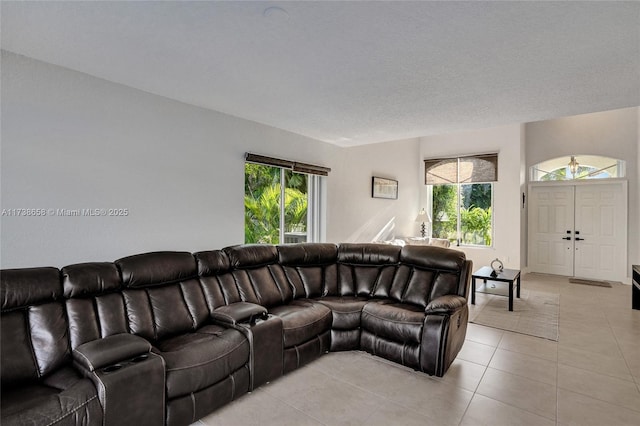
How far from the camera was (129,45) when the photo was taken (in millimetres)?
2215

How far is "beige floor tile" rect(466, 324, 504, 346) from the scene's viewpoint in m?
3.62

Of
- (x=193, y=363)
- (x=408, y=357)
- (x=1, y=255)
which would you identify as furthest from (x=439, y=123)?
(x=1, y=255)

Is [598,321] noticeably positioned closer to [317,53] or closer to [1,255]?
[317,53]

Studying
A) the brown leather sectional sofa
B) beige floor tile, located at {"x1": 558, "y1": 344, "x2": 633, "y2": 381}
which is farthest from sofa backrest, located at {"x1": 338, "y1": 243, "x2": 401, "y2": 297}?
beige floor tile, located at {"x1": 558, "y1": 344, "x2": 633, "y2": 381}

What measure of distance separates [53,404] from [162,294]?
3.70 feet

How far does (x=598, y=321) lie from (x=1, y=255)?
6366mm

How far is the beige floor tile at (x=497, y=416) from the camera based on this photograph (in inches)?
87.1

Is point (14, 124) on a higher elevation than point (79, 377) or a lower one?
higher

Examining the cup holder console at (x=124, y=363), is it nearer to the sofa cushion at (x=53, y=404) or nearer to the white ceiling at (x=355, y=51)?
the sofa cushion at (x=53, y=404)

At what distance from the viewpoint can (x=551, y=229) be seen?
24.0ft

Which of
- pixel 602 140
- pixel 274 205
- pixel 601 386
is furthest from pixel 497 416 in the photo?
pixel 602 140

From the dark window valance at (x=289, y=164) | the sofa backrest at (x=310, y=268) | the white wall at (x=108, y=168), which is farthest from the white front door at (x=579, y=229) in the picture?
the white wall at (x=108, y=168)

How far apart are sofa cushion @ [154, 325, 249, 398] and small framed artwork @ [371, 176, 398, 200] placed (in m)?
4.54

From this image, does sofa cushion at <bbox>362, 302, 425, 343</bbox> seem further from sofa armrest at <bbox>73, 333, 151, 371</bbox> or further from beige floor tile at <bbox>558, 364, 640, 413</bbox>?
sofa armrest at <bbox>73, 333, 151, 371</bbox>
